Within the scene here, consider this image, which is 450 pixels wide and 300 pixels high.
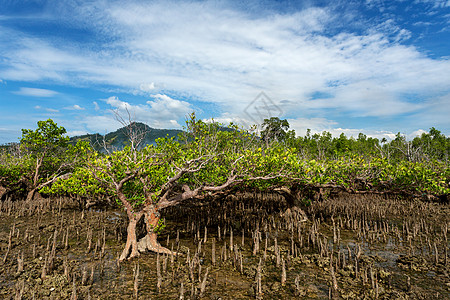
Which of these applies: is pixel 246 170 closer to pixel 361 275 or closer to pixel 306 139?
pixel 361 275

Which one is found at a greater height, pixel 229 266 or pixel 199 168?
pixel 199 168

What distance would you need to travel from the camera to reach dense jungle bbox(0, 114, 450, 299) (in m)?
7.63

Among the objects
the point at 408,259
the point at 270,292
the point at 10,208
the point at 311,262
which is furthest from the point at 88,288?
the point at 10,208

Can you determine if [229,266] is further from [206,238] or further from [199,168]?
[199,168]

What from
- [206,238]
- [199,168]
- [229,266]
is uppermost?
[199,168]

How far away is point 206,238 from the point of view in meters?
12.0

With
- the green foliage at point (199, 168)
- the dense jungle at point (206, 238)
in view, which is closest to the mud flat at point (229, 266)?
the dense jungle at point (206, 238)

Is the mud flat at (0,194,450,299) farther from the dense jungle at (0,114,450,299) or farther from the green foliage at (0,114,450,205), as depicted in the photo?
the green foliage at (0,114,450,205)

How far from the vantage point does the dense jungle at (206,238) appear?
7629 millimetres

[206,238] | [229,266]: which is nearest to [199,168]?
[229,266]

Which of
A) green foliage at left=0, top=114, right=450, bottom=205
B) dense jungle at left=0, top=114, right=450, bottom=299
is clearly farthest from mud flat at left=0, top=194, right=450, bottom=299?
green foliage at left=0, top=114, right=450, bottom=205

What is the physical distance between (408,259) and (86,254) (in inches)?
502

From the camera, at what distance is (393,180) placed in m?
13.9

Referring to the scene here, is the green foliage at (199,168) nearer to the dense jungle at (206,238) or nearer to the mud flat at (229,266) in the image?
the dense jungle at (206,238)
